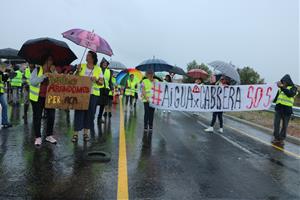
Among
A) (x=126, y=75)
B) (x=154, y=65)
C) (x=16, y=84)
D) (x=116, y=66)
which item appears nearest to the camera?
(x=154, y=65)

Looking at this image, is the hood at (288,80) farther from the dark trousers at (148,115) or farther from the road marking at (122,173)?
the road marking at (122,173)

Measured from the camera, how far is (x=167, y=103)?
35.9ft

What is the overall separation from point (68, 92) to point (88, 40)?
3.82ft

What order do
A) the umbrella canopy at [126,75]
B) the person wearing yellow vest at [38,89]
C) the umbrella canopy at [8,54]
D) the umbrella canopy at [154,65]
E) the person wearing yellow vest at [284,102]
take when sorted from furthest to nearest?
1. the umbrella canopy at [126,75]
2. the umbrella canopy at [8,54]
3. the umbrella canopy at [154,65]
4. the person wearing yellow vest at [284,102]
5. the person wearing yellow vest at [38,89]

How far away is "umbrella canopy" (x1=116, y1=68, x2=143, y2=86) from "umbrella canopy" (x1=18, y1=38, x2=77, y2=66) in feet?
31.3

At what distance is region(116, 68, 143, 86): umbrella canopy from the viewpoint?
672 inches

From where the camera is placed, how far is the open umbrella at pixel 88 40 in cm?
715

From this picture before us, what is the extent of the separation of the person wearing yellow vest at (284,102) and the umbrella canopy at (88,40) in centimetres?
527

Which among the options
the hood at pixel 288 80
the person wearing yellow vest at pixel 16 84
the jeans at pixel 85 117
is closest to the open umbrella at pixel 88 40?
the jeans at pixel 85 117

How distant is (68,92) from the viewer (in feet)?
24.0

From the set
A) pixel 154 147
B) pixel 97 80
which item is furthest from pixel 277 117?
pixel 97 80

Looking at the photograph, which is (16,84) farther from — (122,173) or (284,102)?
(122,173)

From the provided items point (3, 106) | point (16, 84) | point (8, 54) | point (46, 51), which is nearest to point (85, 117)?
point (46, 51)

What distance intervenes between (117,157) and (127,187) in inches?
66.8
